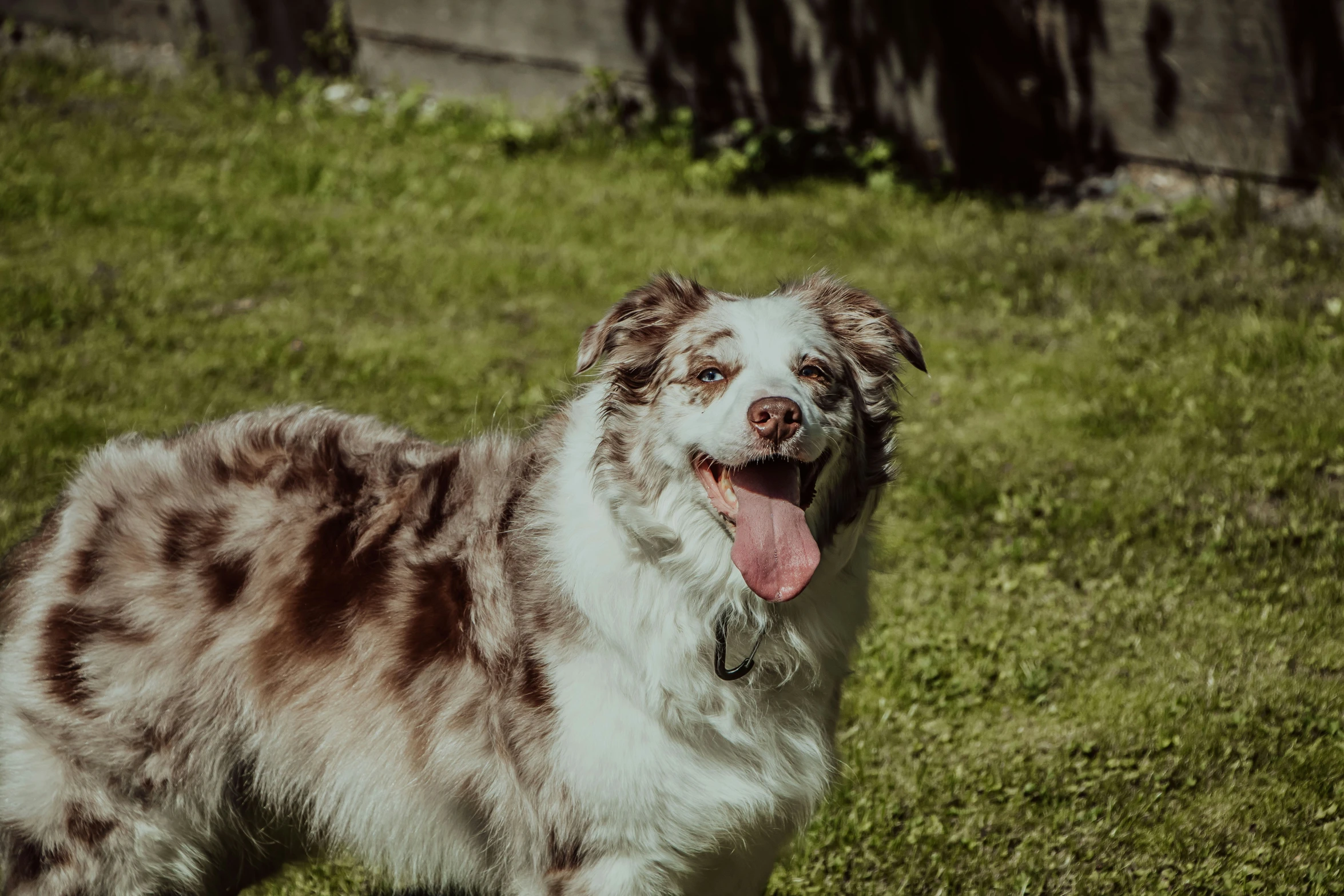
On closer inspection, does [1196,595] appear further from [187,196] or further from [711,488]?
[187,196]

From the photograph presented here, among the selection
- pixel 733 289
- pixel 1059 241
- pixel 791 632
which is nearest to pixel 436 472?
pixel 791 632

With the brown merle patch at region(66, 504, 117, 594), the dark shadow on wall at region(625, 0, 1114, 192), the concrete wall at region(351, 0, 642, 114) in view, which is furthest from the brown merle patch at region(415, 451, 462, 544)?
the concrete wall at region(351, 0, 642, 114)

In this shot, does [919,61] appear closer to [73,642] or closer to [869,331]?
[869,331]

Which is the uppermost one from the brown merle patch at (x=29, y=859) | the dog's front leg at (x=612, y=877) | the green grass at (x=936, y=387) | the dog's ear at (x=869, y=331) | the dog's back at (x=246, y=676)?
the dog's ear at (x=869, y=331)

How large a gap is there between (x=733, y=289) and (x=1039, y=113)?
311 cm

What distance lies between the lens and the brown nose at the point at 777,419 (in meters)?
2.69

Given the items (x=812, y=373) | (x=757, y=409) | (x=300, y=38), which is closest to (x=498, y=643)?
(x=757, y=409)

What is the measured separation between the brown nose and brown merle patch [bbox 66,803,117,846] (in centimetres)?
196

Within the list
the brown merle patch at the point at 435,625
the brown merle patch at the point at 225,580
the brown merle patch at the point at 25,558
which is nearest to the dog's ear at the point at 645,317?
the brown merle patch at the point at 435,625

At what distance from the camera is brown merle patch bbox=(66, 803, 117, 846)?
291cm

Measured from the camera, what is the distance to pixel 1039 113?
875 centimetres

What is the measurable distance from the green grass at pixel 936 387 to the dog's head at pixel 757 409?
0.41 meters

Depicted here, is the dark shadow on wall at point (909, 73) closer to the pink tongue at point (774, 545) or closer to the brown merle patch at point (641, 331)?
the brown merle patch at point (641, 331)

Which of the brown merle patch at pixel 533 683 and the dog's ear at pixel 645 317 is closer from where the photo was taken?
the brown merle patch at pixel 533 683
